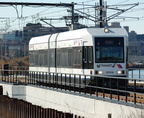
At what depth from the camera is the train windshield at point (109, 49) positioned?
29.7 m

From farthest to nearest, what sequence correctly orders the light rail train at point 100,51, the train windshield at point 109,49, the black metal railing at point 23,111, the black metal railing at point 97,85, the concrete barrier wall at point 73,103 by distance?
the train windshield at point 109,49, the light rail train at point 100,51, the black metal railing at point 97,85, the concrete barrier wall at point 73,103, the black metal railing at point 23,111

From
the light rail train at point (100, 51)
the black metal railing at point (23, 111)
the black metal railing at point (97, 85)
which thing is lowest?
the black metal railing at point (23, 111)

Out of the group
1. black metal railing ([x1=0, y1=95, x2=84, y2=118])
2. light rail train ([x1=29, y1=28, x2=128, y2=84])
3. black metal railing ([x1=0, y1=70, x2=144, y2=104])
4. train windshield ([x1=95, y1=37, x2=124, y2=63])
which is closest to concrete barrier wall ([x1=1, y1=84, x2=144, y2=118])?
black metal railing ([x1=0, y1=70, x2=144, y2=104])

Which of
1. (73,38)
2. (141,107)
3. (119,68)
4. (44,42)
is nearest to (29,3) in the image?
(44,42)

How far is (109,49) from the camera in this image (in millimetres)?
29969

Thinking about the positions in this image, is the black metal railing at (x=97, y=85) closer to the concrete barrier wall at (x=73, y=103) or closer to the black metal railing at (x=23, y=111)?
the concrete barrier wall at (x=73, y=103)

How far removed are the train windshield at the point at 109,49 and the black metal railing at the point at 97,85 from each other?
5.01 ft

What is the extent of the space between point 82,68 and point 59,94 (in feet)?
10.9

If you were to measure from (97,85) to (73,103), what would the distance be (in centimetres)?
140

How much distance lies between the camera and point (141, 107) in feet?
57.3

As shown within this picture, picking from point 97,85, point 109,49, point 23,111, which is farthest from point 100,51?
point 23,111

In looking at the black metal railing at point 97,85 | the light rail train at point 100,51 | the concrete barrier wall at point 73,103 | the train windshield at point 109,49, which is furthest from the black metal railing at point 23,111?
the train windshield at point 109,49

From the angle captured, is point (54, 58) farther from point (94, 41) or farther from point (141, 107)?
point (141, 107)

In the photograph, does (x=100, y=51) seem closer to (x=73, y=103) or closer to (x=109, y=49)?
(x=109, y=49)
